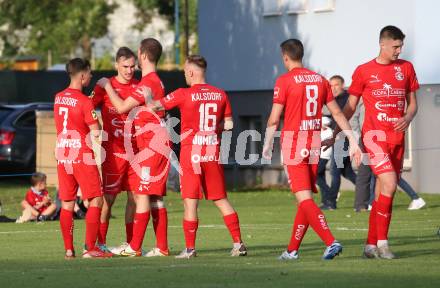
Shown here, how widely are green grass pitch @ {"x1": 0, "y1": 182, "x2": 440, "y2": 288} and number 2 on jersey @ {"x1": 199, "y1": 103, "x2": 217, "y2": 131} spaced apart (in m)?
1.33

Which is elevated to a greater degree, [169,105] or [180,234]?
[169,105]

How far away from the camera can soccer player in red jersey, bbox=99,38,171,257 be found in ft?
48.9

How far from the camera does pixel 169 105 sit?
14.4 metres

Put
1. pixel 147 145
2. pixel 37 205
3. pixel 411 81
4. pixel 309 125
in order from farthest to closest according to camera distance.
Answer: pixel 37 205, pixel 147 145, pixel 411 81, pixel 309 125

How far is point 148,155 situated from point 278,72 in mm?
21745

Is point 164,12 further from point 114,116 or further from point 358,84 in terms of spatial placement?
point 358,84

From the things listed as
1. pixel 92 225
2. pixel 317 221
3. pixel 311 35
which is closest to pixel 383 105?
pixel 317 221

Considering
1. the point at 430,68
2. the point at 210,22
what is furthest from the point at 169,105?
the point at 210,22

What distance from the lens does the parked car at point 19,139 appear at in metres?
34.7

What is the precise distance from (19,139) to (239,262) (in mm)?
21544

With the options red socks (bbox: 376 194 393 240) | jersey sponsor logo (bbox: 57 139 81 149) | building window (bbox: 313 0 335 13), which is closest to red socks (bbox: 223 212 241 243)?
red socks (bbox: 376 194 393 240)

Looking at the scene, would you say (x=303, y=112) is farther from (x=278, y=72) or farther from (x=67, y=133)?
(x=278, y=72)

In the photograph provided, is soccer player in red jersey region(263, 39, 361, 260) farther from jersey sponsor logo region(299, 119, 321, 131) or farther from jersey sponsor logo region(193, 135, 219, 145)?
jersey sponsor logo region(193, 135, 219, 145)

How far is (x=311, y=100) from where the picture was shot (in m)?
14.1
